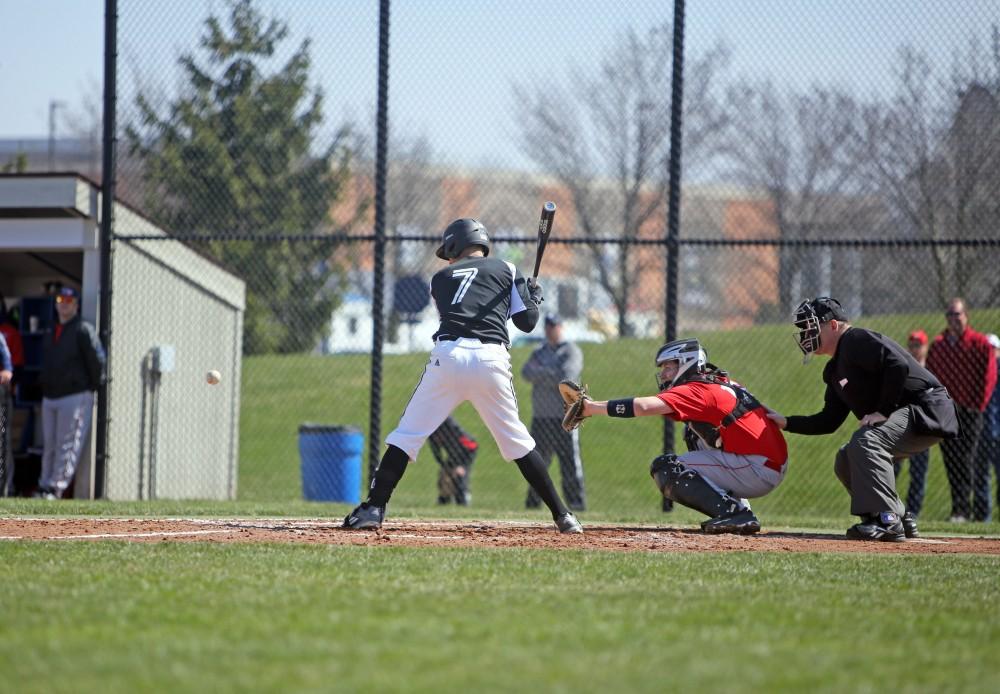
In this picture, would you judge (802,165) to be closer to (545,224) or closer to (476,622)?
(545,224)

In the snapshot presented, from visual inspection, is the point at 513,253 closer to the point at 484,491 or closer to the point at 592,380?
the point at 592,380

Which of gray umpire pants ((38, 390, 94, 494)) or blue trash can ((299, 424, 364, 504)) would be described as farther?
blue trash can ((299, 424, 364, 504))

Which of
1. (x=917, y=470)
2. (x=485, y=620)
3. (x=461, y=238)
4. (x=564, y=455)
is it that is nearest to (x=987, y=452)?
(x=917, y=470)

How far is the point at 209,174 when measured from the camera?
18.5 m

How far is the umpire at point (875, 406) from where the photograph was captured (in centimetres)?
856

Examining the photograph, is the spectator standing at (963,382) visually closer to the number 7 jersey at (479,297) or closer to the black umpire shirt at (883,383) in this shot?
the black umpire shirt at (883,383)

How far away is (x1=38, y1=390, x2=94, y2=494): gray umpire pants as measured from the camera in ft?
40.8

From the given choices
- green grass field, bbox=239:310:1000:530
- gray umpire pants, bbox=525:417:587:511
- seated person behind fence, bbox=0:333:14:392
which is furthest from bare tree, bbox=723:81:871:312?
seated person behind fence, bbox=0:333:14:392

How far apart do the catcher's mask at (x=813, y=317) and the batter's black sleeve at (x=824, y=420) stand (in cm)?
48

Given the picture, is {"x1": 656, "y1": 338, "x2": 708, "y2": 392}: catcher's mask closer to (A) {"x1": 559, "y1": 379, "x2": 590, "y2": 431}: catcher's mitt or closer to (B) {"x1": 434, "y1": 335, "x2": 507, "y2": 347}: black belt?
(A) {"x1": 559, "y1": 379, "x2": 590, "y2": 431}: catcher's mitt

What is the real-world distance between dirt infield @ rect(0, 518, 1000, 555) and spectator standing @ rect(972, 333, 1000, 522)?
3.62 meters

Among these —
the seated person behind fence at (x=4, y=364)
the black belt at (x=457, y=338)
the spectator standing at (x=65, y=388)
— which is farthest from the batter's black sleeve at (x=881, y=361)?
the seated person behind fence at (x=4, y=364)

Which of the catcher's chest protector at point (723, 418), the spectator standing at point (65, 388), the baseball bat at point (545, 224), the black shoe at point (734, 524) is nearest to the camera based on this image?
the baseball bat at point (545, 224)

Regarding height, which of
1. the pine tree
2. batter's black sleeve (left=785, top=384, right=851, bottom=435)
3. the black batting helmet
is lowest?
batter's black sleeve (left=785, top=384, right=851, bottom=435)
